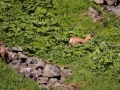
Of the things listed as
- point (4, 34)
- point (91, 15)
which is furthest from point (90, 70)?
point (91, 15)

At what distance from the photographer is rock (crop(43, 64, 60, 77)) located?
48.1ft

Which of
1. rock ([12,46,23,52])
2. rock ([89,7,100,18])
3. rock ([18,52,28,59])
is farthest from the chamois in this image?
rock ([89,7,100,18])

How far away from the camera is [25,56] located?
16.4 m

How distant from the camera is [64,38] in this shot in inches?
738

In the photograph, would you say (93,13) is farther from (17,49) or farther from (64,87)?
(64,87)

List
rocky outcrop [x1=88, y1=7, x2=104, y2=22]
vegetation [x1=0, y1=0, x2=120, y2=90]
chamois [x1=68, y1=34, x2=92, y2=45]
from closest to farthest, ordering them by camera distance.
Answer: vegetation [x1=0, y1=0, x2=120, y2=90]
chamois [x1=68, y1=34, x2=92, y2=45]
rocky outcrop [x1=88, y1=7, x2=104, y2=22]

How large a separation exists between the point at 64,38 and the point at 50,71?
439cm

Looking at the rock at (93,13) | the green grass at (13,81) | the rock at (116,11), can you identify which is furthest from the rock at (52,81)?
the rock at (116,11)

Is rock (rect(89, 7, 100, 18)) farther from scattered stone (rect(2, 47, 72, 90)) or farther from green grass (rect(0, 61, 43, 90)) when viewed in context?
green grass (rect(0, 61, 43, 90))

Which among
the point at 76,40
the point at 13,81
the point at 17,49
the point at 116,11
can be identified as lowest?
the point at 116,11

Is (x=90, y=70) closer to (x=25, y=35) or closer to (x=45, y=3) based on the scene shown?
(x=25, y=35)

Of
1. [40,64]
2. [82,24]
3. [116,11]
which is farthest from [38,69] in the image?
[116,11]

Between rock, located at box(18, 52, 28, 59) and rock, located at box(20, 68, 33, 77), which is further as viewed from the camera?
rock, located at box(18, 52, 28, 59)

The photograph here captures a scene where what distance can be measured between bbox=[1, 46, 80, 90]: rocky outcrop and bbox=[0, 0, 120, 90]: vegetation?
568 mm
